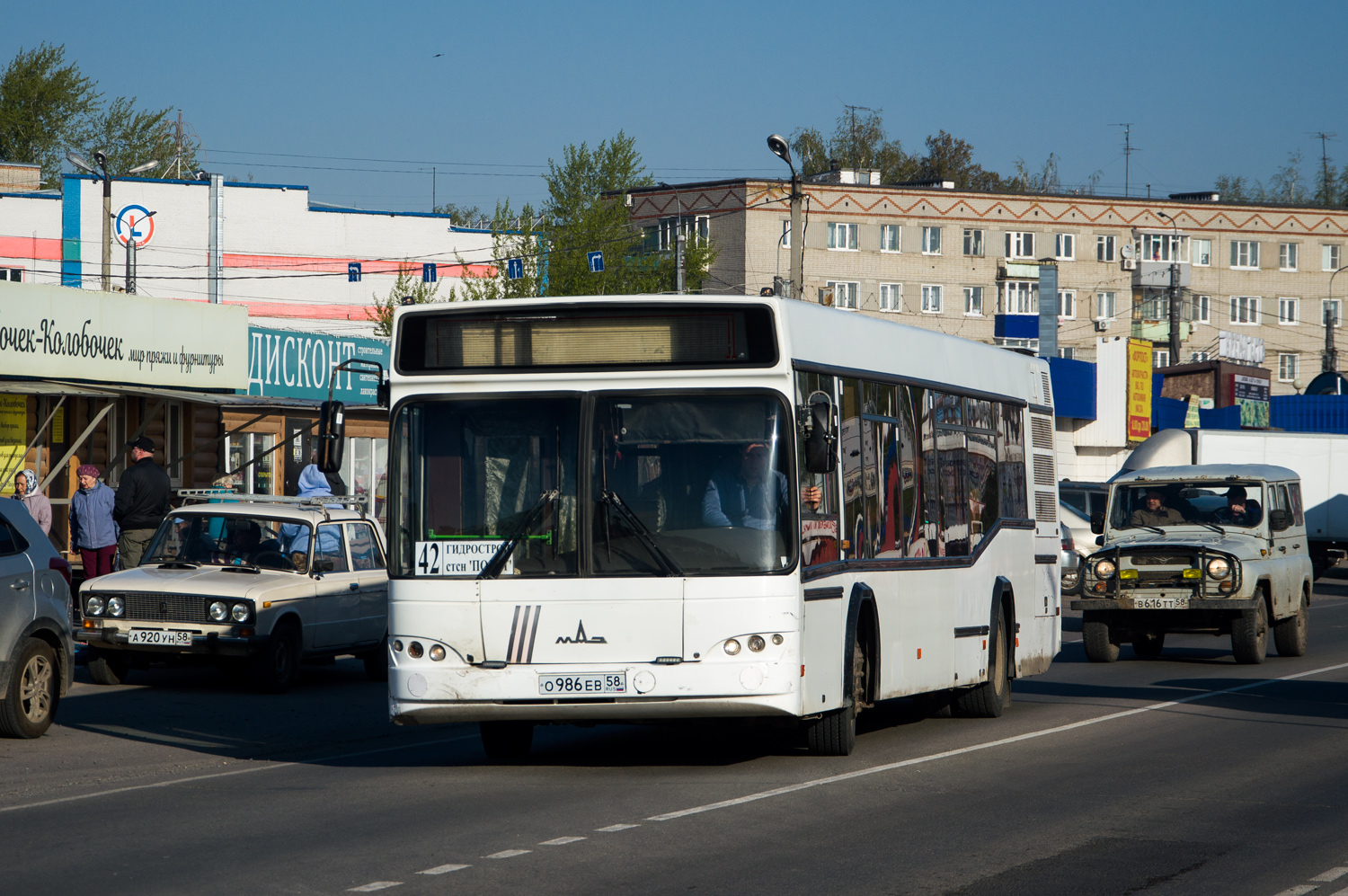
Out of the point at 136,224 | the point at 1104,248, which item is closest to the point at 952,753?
the point at 136,224

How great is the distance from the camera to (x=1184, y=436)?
111 feet

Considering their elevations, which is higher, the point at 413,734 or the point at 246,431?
the point at 246,431

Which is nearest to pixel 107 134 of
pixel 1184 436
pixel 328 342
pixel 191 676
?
pixel 328 342

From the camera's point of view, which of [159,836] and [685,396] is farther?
[685,396]

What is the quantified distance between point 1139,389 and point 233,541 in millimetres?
48933

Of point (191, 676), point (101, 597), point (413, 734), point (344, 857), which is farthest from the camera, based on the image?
point (191, 676)

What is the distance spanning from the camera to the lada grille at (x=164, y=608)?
15.1 metres

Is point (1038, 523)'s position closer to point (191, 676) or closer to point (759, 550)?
point (759, 550)

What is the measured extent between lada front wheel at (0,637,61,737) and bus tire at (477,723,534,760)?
3.42m

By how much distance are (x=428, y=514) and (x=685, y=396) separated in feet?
5.38

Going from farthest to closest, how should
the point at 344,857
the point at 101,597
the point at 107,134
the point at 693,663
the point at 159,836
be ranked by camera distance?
the point at 107,134 → the point at 101,597 → the point at 693,663 → the point at 159,836 → the point at 344,857

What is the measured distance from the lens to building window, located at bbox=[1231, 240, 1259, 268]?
89.8 meters

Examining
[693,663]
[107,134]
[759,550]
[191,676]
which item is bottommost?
[191,676]

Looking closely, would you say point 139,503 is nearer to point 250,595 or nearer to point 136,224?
point 250,595
